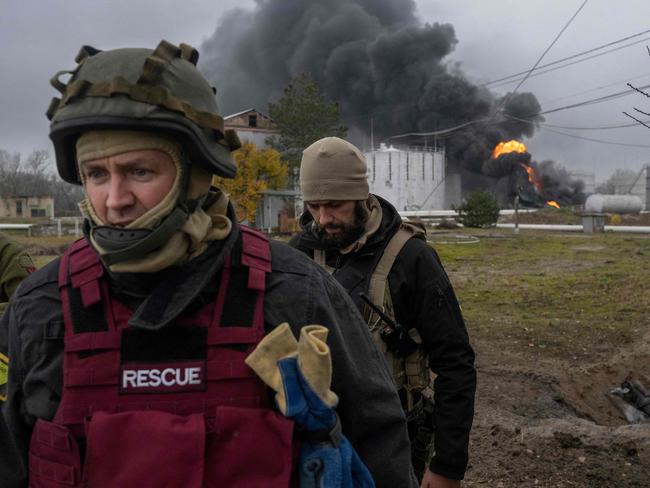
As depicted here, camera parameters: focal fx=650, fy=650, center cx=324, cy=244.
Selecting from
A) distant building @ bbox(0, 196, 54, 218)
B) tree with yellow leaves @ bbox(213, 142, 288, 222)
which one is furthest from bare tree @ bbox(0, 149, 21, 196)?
tree with yellow leaves @ bbox(213, 142, 288, 222)

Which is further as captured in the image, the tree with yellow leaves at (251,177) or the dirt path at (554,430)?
the tree with yellow leaves at (251,177)

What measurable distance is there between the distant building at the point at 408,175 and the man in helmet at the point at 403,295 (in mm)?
56356

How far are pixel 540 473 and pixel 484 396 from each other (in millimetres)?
1750

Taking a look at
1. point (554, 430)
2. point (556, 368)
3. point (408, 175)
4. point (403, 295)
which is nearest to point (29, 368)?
point (403, 295)

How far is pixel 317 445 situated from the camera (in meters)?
1.38

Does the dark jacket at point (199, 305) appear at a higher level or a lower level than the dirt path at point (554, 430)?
higher

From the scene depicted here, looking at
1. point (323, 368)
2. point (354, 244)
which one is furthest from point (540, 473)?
point (323, 368)

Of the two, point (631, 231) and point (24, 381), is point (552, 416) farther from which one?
point (631, 231)

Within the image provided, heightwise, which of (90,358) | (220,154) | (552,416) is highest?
(220,154)

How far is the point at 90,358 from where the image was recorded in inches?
53.9

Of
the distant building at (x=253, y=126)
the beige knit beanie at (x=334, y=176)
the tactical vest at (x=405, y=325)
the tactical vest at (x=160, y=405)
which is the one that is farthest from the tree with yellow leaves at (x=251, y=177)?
the tactical vest at (x=160, y=405)

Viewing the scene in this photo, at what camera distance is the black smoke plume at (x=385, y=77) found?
62969 millimetres

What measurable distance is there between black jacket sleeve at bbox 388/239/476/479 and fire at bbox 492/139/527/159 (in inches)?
2370

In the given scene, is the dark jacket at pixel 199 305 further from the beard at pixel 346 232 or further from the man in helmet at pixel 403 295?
the beard at pixel 346 232
